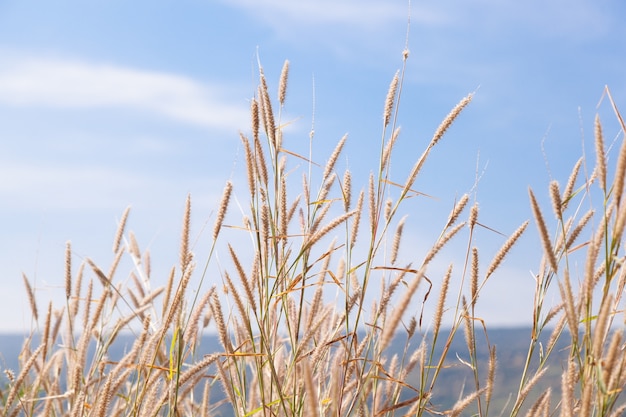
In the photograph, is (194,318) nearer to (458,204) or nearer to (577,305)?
(458,204)

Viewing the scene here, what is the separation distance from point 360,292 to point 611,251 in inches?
26.8

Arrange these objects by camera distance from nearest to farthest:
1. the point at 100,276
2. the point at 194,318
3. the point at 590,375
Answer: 1. the point at 590,375
2. the point at 194,318
3. the point at 100,276

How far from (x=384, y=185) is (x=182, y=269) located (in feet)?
1.81

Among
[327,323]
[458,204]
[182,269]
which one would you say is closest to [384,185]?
[458,204]

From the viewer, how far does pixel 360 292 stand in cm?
187

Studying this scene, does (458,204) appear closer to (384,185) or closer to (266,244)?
(384,185)

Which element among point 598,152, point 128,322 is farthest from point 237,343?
point 598,152

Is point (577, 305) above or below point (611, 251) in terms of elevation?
below

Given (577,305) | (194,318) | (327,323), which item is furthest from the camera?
(327,323)

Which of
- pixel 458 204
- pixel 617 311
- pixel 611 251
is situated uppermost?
pixel 458 204

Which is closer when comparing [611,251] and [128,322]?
[611,251]

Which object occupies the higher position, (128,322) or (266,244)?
(266,244)

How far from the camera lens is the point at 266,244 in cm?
175

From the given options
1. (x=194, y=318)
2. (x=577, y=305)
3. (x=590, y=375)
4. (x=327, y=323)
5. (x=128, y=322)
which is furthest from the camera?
(x=327, y=323)
